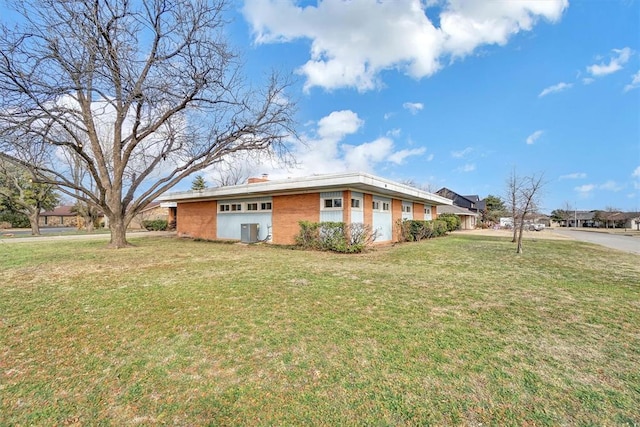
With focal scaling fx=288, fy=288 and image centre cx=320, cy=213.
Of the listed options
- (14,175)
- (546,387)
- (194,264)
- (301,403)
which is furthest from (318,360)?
(14,175)

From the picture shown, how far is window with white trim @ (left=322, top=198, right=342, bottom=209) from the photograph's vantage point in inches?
473

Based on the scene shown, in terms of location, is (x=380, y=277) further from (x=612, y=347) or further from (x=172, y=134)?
(x=172, y=134)

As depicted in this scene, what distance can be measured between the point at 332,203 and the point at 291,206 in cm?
219

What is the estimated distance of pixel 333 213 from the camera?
39.7 ft

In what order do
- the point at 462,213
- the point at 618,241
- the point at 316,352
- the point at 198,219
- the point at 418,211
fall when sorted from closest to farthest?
the point at 316,352 → the point at 198,219 → the point at 418,211 → the point at 618,241 → the point at 462,213

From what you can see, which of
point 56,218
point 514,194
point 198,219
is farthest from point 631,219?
point 56,218

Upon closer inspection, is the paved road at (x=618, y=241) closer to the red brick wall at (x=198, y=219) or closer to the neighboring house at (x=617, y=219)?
the red brick wall at (x=198, y=219)

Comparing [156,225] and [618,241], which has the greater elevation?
[156,225]

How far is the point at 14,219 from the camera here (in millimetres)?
37562

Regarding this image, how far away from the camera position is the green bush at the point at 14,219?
37.0 meters

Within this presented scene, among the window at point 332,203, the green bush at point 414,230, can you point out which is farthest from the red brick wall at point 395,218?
the window at point 332,203

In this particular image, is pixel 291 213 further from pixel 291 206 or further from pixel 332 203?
pixel 332 203

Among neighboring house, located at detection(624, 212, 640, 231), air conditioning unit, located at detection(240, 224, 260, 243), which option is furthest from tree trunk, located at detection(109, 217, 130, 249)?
neighboring house, located at detection(624, 212, 640, 231)

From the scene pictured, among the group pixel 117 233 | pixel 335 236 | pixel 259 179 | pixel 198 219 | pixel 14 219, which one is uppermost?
pixel 259 179
